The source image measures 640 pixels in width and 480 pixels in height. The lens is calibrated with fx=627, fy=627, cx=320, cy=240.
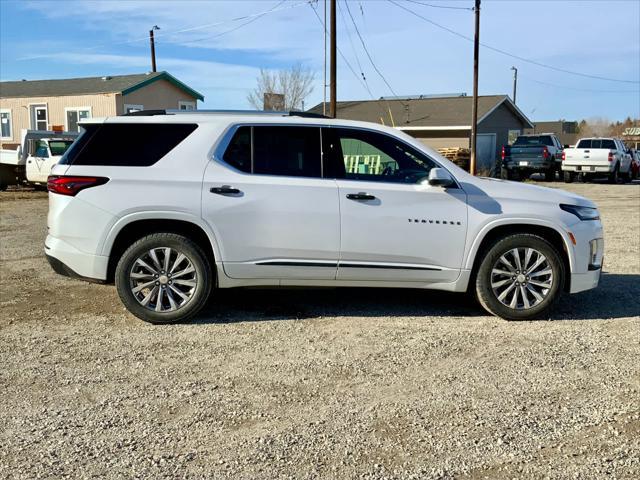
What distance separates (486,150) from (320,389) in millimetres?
33909

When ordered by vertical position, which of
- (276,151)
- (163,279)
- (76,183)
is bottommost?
(163,279)

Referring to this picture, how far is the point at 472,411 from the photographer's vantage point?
385 cm

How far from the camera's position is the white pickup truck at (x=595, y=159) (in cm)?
2619

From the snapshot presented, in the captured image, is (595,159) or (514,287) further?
(595,159)

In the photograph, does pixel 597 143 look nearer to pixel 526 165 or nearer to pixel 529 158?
pixel 529 158

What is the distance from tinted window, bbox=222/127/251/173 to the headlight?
287 centimetres

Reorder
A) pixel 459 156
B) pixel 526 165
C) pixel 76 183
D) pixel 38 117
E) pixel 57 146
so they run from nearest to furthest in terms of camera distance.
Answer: pixel 76 183 → pixel 57 146 → pixel 526 165 → pixel 459 156 → pixel 38 117

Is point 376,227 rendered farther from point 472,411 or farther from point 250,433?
point 250,433

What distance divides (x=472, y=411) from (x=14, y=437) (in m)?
2.66

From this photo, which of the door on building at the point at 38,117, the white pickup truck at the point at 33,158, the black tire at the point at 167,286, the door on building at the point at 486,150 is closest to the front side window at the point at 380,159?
the black tire at the point at 167,286

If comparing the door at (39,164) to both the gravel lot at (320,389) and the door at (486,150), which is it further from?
the door at (486,150)

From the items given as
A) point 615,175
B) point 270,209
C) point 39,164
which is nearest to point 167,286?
point 270,209

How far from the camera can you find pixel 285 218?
541 centimetres

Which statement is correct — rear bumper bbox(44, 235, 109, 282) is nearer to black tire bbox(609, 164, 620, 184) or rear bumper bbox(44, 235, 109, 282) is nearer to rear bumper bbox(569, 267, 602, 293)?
rear bumper bbox(569, 267, 602, 293)
